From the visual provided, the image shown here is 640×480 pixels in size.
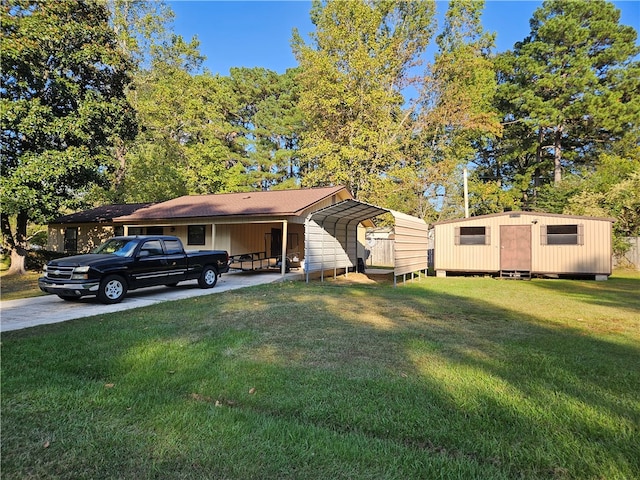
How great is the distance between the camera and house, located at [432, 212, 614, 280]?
15.1 m

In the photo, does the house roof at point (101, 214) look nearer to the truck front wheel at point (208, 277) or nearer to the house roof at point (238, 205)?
the house roof at point (238, 205)

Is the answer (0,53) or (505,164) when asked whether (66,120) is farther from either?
(505,164)

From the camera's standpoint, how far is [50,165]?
13266mm

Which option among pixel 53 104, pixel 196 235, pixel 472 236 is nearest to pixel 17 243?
pixel 53 104

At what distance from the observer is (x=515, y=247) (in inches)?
634

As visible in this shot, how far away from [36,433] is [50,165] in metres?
13.4

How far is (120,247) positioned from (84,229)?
14568 millimetres

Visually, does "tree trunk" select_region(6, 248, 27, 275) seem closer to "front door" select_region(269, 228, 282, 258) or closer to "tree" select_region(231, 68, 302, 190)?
"front door" select_region(269, 228, 282, 258)

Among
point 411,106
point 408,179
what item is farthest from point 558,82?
point 408,179

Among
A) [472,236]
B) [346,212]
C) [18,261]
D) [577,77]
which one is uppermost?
[577,77]

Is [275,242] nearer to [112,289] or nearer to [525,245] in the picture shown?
[525,245]

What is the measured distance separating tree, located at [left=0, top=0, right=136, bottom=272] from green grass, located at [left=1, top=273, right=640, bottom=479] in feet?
31.7

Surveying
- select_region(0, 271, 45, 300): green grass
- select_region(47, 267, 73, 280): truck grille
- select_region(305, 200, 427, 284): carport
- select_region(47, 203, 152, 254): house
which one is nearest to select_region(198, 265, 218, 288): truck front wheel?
select_region(305, 200, 427, 284): carport

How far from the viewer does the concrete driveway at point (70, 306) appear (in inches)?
268
